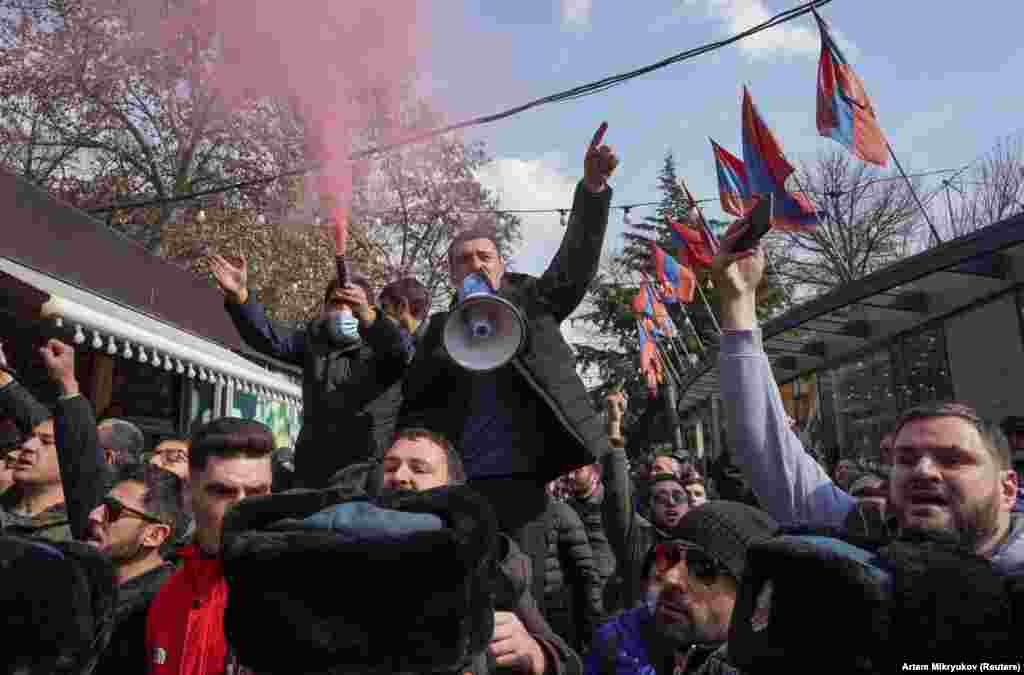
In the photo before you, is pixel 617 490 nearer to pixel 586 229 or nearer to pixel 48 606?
pixel 586 229

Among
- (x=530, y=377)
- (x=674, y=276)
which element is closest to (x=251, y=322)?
(x=530, y=377)

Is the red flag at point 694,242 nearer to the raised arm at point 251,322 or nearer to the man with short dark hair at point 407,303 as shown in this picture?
the man with short dark hair at point 407,303

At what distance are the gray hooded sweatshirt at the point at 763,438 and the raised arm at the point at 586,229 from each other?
0.90 meters

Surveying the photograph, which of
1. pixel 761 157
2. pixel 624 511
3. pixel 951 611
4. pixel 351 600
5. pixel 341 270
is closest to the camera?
pixel 951 611

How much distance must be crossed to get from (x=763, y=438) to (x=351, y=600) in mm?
1342

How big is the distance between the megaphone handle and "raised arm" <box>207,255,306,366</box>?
532mm

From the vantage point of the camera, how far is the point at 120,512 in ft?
9.91

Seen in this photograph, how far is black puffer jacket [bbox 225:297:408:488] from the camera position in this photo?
3.67 m

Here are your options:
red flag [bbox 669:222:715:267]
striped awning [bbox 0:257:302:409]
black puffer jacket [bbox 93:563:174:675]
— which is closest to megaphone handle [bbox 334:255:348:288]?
black puffer jacket [bbox 93:563:174:675]

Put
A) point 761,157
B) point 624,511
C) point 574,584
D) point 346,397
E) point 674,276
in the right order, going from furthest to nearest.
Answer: point 674,276 → point 761,157 → point 624,511 → point 574,584 → point 346,397

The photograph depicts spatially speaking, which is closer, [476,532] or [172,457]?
[476,532]

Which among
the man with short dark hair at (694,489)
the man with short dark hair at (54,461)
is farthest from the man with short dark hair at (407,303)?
the man with short dark hair at (694,489)

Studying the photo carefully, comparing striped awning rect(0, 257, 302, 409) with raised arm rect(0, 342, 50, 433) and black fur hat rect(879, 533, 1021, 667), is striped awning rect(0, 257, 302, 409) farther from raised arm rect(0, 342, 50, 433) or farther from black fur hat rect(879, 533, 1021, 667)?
black fur hat rect(879, 533, 1021, 667)

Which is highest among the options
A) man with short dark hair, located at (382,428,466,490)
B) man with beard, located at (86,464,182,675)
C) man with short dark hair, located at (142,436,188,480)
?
man with short dark hair, located at (142,436,188,480)
